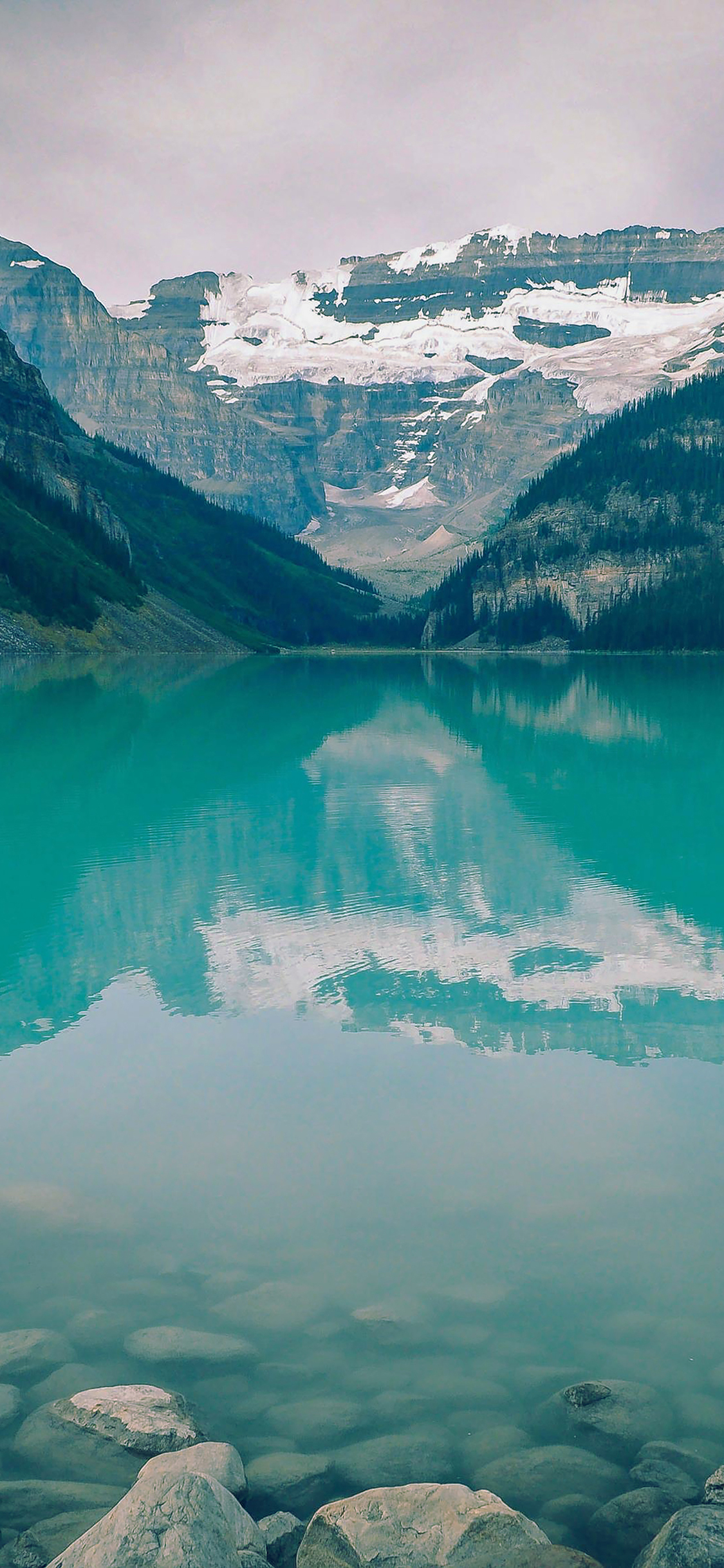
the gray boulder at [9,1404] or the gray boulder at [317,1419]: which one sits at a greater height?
the gray boulder at [9,1404]

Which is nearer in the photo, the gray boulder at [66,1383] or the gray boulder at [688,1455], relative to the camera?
the gray boulder at [688,1455]

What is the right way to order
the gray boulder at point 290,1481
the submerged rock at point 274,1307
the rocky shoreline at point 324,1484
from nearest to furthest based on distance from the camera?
the rocky shoreline at point 324,1484 < the gray boulder at point 290,1481 < the submerged rock at point 274,1307

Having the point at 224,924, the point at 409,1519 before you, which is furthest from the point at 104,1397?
the point at 224,924

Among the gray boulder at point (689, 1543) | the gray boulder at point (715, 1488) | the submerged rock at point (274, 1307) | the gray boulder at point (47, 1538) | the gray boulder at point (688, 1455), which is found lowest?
the submerged rock at point (274, 1307)

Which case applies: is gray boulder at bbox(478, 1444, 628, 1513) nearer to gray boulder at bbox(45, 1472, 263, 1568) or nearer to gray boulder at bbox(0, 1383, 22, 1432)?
gray boulder at bbox(45, 1472, 263, 1568)

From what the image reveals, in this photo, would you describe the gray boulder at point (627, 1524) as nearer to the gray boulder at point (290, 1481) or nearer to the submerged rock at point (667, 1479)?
the submerged rock at point (667, 1479)

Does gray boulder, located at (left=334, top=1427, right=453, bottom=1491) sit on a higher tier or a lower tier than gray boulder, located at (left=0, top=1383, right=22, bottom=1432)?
lower

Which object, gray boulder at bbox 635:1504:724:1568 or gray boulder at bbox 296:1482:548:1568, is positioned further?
gray boulder at bbox 296:1482:548:1568

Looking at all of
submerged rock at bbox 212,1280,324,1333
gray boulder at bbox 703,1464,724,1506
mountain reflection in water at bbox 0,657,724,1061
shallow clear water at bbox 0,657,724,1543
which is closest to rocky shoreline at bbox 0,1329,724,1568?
gray boulder at bbox 703,1464,724,1506

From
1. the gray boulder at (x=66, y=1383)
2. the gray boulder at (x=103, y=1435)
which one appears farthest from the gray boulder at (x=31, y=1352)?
the gray boulder at (x=103, y=1435)
